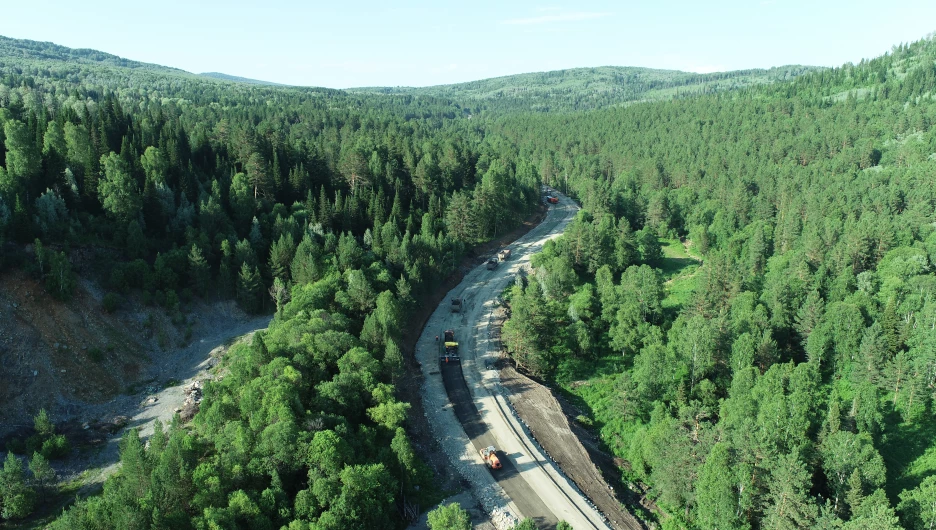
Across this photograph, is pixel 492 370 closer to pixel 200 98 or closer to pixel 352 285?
pixel 352 285

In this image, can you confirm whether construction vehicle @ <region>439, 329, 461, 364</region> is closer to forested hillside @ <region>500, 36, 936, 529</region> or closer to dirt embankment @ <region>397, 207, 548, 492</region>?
dirt embankment @ <region>397, 207, 548, 492</region>

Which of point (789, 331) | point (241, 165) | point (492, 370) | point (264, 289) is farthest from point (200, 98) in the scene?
point (789, 331)

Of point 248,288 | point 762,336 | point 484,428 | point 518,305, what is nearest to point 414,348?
point 518,305

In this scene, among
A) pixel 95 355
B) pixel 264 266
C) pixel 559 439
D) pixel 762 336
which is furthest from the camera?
pixel 264 266

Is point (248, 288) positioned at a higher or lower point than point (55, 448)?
higher

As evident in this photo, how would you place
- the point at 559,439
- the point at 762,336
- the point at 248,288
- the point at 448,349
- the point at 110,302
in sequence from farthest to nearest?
the point at 248,288, the point at 448,349, the point at 110,302, the point at 762,336, the point at 559,439

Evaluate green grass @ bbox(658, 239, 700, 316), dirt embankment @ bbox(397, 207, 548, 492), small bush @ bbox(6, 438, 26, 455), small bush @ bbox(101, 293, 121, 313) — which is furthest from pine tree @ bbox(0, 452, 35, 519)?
green grass @ bbox(658, 239, 700, 316)

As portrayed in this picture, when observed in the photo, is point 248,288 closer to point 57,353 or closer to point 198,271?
point 198,271
